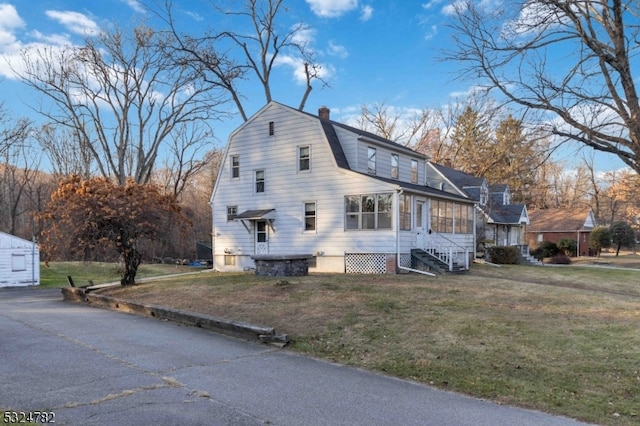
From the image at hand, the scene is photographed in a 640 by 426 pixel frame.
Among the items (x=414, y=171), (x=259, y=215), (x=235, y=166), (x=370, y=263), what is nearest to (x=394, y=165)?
(x=414, y=171)

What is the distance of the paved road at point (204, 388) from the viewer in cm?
457

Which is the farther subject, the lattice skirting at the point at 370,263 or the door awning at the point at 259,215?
the door awning at the point at 259,215

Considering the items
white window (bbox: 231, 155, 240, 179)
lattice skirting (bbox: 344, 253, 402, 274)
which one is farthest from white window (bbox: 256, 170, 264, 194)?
lattice skirting (bbox: 344, 253, 402, 274)

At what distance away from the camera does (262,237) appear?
21859 millimetres

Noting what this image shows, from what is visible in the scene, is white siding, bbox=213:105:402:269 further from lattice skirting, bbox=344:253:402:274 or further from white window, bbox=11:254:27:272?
white window, bbox=11:254:27:272

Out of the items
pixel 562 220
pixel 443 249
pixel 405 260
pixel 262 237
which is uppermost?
pixel 562 220

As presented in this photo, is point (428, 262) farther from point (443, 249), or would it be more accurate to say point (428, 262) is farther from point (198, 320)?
point (198, 320)

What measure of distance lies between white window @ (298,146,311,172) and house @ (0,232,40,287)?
578 inches

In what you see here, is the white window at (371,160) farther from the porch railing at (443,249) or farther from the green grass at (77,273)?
the green grass at (77,273)

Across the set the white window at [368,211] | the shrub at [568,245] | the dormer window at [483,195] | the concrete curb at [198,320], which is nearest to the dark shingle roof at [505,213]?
the dormer window at [483,195]

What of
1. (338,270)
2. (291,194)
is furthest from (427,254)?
(291,194)

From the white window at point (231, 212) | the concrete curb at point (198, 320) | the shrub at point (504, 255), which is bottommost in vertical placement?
the concrete curb at point (198, 320)

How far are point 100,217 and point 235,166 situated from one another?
30.2 feet

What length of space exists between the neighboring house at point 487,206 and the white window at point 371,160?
29.1 ft
